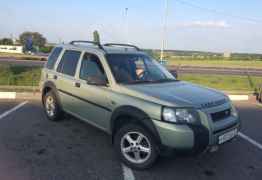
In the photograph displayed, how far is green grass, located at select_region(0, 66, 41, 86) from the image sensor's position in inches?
456

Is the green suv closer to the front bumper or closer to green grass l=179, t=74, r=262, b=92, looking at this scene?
the front bumper

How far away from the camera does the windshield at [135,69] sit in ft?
15.1

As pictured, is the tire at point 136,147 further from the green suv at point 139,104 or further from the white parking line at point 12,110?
the white parking line at point 12,110

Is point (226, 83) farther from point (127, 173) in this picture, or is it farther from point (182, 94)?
point (127, 173)

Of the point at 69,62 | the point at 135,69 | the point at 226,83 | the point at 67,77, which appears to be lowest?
the point at 226,83

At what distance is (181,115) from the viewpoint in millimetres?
3635

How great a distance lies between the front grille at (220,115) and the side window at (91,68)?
6.03 ft

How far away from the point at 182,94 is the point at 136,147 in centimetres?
103

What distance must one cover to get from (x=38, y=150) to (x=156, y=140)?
2082 mm

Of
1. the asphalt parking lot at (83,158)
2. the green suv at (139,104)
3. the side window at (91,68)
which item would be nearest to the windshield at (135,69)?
the green suv at (139,104)

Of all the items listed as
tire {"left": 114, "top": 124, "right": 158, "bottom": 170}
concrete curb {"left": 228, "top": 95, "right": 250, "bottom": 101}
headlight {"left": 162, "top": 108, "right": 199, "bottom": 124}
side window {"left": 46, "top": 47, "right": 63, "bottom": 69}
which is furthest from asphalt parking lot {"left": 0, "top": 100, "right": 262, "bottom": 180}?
concrete curb {"left": 228, "top": 95, "right": 250, "bottom": 101}

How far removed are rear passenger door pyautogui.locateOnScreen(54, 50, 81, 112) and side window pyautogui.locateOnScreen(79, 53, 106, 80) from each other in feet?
0.79

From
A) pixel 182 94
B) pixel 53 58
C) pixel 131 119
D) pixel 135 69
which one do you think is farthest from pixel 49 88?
pixel 182 94

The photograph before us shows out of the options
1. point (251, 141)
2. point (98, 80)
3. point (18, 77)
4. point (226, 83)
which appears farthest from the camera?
point (226, 83)
